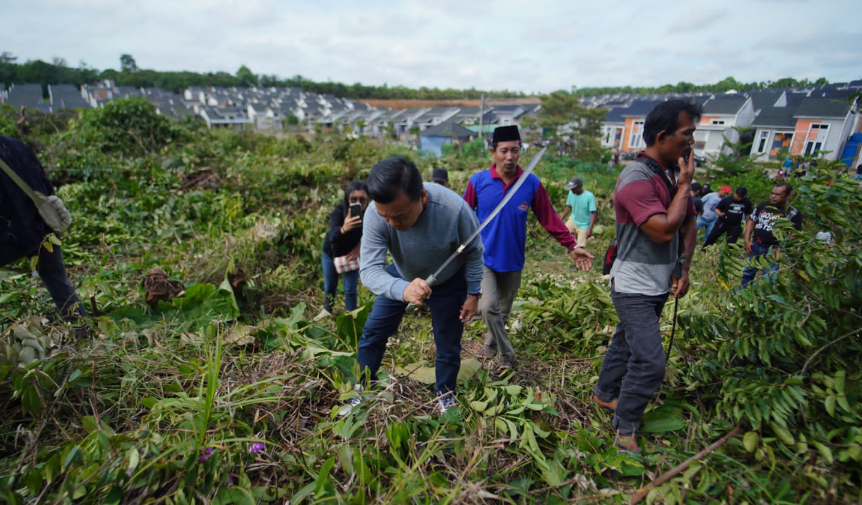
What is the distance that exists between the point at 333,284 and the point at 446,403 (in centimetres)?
214

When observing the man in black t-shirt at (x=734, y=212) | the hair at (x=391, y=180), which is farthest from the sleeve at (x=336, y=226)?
the man in black t-shirt at (x=734, y=212)

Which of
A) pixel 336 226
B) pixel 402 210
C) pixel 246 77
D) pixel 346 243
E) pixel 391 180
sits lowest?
pixel 346 243

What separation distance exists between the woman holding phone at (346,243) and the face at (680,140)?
216 centimetres

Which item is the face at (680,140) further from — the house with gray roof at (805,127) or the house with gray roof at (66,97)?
the house with gray roof at (66,97)

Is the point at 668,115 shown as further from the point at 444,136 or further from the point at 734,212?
the point at 444,136

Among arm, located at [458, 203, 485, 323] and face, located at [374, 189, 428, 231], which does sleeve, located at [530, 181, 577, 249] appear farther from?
face, located at [374, 189, 428, 231]

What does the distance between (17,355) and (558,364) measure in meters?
3.00

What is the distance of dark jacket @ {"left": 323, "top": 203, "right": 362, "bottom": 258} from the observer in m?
3.49

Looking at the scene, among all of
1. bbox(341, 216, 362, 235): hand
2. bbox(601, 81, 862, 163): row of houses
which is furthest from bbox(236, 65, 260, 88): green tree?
bbox(341, 216, 362, 235): hand

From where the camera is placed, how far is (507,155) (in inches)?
105

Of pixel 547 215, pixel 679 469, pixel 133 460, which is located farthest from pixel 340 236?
pixel 679 469

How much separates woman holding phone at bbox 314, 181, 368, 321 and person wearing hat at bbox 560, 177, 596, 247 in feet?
12.5

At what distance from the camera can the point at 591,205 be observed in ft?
19.8

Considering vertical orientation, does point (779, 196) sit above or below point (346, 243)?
above
